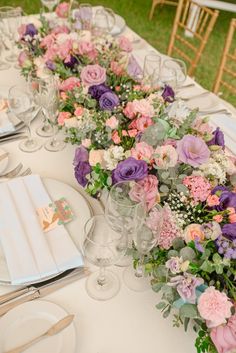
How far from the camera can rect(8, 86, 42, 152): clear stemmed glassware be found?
4.73ft

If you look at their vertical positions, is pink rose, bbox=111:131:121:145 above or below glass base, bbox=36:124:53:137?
above

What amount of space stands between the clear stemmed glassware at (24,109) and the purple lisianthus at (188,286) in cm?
79

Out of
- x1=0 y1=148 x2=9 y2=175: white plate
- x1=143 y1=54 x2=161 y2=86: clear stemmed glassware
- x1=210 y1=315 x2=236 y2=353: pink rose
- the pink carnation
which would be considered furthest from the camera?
x1=143 y1=54 x2=161 y2=86: clear stemmed glassware

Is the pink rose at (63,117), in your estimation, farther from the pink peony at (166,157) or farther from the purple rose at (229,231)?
the purple rose at (229,231)

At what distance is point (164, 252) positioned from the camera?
99 centimetres

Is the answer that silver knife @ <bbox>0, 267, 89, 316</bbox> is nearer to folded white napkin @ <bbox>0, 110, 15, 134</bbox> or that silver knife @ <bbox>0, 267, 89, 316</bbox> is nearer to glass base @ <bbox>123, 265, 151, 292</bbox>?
glass base @ <bbox>123, 265, 151, 292</bbox>

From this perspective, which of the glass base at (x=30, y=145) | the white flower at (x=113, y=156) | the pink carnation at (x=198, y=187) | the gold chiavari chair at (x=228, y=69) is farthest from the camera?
the gold chiavari chair at (x=228, y=69)

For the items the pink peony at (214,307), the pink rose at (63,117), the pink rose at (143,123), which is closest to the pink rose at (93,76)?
the pink rose at (63,117)

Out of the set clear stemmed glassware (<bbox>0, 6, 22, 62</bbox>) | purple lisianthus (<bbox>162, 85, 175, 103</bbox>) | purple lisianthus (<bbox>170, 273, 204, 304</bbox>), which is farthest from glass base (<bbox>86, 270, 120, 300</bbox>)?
clear stemmed glassware (<bbox>0, 6, 22, 62</bbox>)

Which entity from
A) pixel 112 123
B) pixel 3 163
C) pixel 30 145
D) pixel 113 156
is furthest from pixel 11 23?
pixel 113 156

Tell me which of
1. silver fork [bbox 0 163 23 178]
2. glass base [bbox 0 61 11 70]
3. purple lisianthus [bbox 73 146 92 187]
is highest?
purple lisianthus [bbox 73 146 92 187]

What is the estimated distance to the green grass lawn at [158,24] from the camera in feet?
13.7

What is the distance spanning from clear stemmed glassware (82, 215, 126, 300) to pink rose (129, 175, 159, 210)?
10cm

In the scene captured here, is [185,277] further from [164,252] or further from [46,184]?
[46,184]
